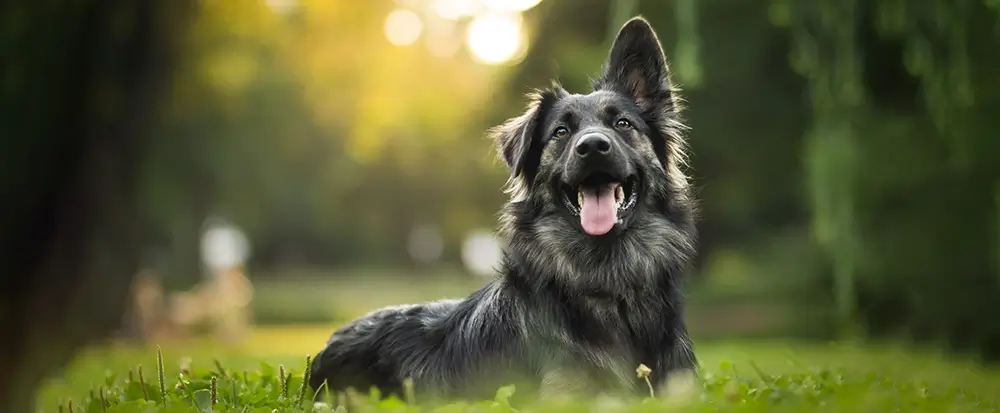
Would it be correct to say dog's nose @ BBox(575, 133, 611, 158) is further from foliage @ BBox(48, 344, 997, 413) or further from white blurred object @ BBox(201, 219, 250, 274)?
white blurred object @ BBox(201, 219, 250, 274)

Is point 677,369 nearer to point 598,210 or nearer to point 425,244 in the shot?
point 598,210

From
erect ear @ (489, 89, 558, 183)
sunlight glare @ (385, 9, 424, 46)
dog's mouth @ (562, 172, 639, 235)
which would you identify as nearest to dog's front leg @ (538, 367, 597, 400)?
dog's mouth @ (562, 172, 639, 235)

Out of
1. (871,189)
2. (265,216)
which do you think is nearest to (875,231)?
(871,189)

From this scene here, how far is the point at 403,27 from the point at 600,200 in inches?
931

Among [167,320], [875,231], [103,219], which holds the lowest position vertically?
[167,320]

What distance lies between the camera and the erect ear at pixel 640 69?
5.86 metres

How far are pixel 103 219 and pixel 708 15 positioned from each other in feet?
34.4

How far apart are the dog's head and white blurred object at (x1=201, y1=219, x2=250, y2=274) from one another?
79.1ft

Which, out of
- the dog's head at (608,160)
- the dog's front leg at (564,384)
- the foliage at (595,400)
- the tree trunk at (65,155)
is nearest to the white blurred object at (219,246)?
the tree trunk at (65,155)

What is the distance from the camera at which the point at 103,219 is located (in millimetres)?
13789

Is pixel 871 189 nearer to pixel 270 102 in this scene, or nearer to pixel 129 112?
pixel 129 112

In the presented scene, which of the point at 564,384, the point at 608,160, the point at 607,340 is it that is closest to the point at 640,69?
Answer: the point at 608,160

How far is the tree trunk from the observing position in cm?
1173

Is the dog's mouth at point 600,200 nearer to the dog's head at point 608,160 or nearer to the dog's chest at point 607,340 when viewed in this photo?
the dog's head at point 608,160
